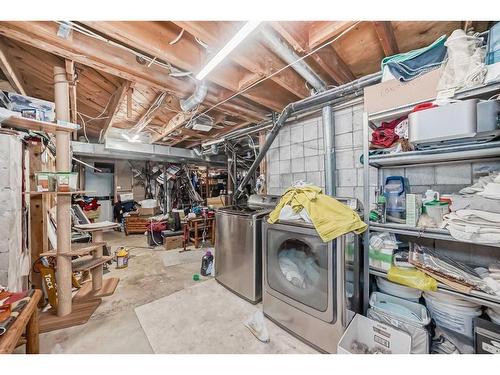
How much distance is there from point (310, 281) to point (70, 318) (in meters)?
2.31

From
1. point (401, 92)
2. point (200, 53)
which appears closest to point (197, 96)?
point (200, 53)

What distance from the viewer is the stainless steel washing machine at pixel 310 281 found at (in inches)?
57.6

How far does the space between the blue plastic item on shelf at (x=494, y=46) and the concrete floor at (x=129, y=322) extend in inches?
87.2

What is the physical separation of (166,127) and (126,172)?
164 inches

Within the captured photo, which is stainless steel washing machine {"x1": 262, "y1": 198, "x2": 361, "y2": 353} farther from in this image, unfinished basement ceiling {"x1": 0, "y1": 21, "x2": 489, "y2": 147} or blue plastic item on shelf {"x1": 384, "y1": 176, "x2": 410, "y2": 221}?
unfinished basement ceiling {"x1": 0, "y1": 21, "x2": 489, "y2": 147}

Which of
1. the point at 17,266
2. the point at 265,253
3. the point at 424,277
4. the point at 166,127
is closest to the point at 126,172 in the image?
the point at 166,127

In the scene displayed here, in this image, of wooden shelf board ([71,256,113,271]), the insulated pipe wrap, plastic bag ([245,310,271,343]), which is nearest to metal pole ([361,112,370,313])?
plastic bag ([245,310,271,343])

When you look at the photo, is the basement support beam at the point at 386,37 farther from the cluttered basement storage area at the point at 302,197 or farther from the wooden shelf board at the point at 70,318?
the wooden shelf board at the point at 70,318

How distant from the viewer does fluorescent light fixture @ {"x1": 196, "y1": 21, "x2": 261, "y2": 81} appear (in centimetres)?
119

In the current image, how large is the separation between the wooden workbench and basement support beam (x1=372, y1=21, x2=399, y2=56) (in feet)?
9.13

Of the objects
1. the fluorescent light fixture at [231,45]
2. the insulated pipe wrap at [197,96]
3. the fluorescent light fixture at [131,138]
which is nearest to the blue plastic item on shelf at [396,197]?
the fluorescent light fixture at [231,45]

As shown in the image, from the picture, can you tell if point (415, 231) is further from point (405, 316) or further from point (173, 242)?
point (173, 242)

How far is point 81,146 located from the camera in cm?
435
